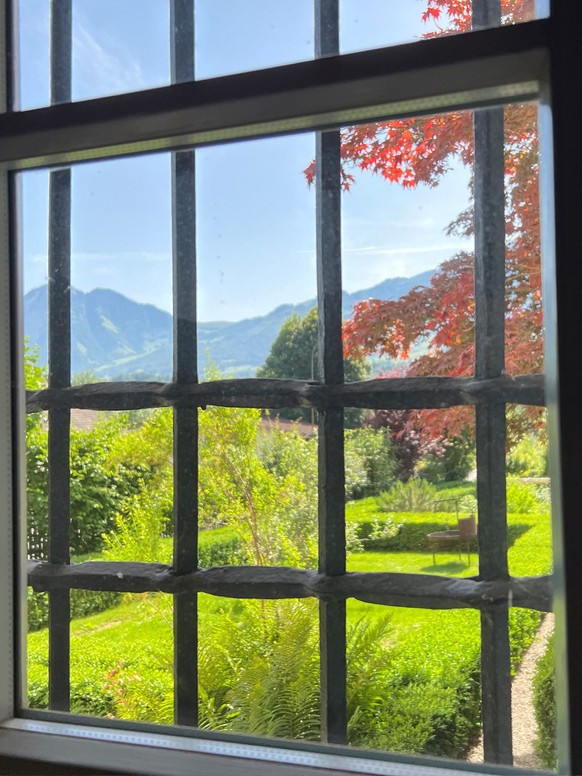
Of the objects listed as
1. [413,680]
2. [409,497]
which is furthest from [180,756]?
[409,497]

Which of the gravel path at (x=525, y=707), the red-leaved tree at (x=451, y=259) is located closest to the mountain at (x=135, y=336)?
the red-leaved tree at (x=451, y=259)

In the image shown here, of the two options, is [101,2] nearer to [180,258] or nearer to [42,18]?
[42,18]

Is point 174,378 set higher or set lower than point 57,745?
higher

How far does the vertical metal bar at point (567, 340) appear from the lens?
721mm

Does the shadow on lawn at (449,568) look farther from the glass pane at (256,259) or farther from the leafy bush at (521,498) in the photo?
the glass pane at (256,259)

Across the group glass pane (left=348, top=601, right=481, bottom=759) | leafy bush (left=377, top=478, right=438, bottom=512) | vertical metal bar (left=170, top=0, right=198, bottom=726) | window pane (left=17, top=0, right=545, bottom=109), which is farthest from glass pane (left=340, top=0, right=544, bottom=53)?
glass pane (left=348, top=601, right=481, bottom=759)

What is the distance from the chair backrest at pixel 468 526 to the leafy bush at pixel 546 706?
0.24 m

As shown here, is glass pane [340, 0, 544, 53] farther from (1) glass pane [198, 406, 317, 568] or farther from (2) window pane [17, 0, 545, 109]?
(1) glass pane [198, 406, 317, 568]

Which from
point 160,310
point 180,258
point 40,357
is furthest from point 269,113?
point 40,357

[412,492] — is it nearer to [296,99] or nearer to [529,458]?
[529,458]

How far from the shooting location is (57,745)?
1000 millimetres

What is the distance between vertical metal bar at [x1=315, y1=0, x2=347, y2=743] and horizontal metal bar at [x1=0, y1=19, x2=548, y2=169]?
0.36 m

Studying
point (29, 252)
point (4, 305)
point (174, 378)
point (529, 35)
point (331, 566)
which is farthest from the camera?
point (29, 252)

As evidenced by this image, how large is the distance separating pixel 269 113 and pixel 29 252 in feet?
2.95
